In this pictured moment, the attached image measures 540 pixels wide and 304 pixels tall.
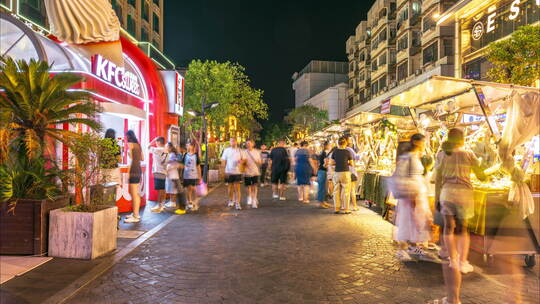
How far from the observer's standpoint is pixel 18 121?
218 inches

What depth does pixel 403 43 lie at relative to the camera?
38.6m

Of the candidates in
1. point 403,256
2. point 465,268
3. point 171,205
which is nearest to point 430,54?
point 171,205

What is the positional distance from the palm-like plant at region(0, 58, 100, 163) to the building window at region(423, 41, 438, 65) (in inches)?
1214

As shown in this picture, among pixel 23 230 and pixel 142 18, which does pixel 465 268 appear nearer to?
pixel 23 230

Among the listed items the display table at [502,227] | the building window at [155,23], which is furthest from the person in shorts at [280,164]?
the building window at [155,23]

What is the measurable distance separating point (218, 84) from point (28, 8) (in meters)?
14.1

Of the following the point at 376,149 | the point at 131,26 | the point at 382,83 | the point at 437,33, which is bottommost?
the point at 376,149

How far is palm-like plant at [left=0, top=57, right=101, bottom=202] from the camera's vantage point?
538cm

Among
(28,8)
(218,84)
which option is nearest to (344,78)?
(218,84)

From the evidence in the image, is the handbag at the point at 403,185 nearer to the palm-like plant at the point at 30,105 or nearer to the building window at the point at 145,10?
the palm-like plant at the point at 30,105

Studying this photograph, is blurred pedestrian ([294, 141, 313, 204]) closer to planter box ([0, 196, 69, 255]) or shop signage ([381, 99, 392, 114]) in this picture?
shop signage ([381, 99, 392, 114])

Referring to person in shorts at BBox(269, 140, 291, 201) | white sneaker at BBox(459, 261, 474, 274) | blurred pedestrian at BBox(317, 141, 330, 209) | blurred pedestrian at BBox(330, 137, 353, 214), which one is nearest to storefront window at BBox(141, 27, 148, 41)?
person in shorts at BBox(269, 140, 291, 201)

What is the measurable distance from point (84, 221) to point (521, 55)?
49.7ft

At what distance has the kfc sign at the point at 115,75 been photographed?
9.09 meters
